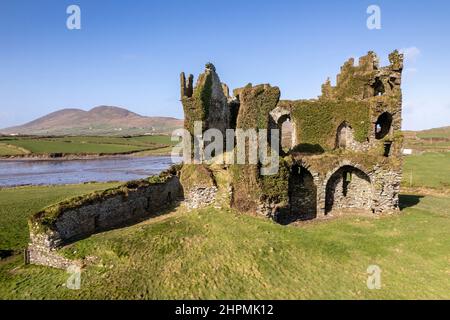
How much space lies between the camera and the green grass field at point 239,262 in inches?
559

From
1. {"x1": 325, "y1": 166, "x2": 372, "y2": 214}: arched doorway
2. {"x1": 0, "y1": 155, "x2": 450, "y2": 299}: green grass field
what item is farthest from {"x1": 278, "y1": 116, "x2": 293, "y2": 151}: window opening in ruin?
{"x1": 0, "y1": 155, "x2": 450, "y2": 299}: green grass field

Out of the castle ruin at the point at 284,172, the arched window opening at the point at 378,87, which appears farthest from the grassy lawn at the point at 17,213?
the arched window opening at the point at 378,87

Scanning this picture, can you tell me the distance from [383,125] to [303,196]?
11196mm

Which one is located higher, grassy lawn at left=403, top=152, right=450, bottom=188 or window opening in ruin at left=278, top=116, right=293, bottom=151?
window opening in ruin at left=278, top=116, right=293, bottom=151

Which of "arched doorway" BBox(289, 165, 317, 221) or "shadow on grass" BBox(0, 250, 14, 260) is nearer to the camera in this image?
"shadow on grass" BBox(0, 250, 14, 260)

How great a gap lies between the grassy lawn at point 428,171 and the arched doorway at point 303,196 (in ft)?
63.7

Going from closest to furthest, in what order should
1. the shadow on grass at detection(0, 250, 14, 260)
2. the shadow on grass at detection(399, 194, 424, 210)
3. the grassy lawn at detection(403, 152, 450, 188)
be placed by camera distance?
the shadow on grass at detection(0, 250, 14, 260) → the shadow on grass at detection(399, 194, 424, 210) → the grassy lawn at detection(403, 152, 450, 188)

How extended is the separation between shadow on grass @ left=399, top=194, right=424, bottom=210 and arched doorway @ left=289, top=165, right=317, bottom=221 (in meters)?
8.12

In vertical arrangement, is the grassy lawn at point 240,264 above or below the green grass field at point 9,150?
below

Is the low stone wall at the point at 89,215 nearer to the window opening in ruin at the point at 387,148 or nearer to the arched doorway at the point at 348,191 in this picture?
the arched doorway at the point at 348,191

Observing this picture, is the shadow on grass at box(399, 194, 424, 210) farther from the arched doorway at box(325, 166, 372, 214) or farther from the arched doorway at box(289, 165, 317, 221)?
the arched doorway at box(289, 165, 317, 221)

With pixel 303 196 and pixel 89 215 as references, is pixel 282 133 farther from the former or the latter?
pixel 89 215

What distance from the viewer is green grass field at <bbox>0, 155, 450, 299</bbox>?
1420cm
